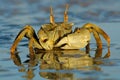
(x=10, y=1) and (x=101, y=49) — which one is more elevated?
(x=10, y=1)

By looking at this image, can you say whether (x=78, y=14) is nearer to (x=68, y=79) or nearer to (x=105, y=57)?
(x=105, y=57)

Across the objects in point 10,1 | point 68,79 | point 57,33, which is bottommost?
point 68,79

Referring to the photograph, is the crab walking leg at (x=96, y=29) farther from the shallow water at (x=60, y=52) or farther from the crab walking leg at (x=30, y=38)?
the crab walking leg at (x=30, y=38)

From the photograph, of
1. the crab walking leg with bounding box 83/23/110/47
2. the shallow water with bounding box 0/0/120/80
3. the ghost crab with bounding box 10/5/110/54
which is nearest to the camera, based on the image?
the shallow water with bounding box 0/0/120/80

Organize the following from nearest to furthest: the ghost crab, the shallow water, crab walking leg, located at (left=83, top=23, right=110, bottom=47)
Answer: the shallow water
the ghost crab
crab walking leg, located at (left=83, top=23, right=110, bottom=47)

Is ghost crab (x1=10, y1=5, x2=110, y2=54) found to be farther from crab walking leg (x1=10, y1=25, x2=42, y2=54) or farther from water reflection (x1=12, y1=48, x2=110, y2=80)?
water reflection (x1=12, y1=48, x2=110, y2=80)

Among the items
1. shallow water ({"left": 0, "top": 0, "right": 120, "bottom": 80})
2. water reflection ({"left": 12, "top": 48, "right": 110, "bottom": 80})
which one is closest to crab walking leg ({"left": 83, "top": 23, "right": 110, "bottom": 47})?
shallow water ({"left": 0, "top": 0, "right": 120, "bottom": 80})

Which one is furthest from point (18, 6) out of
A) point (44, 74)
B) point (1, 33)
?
point (44, 74)

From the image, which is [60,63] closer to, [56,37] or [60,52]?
[60,52]
